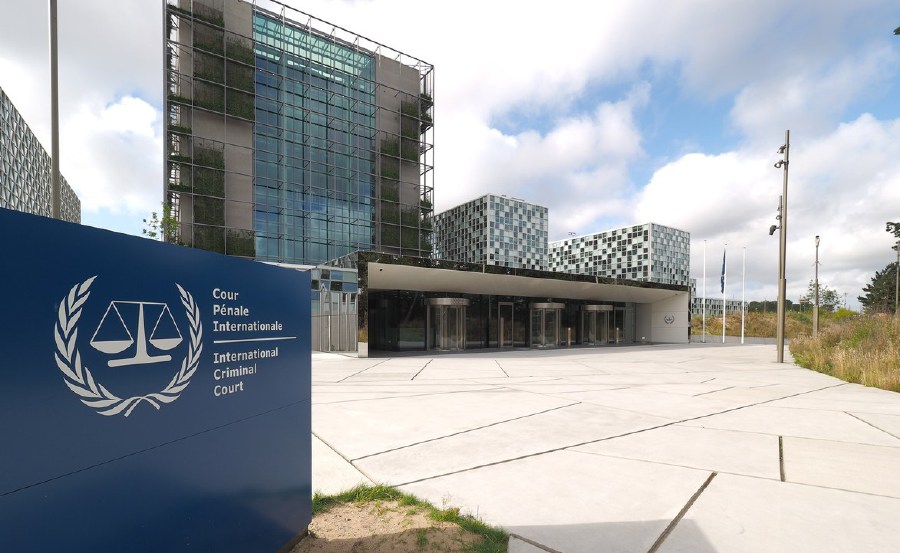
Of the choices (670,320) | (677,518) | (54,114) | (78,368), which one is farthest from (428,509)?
(670,320)

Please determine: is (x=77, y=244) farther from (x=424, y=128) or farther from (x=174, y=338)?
(x=424, y=128)

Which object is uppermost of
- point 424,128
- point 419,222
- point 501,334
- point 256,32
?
point 256,32

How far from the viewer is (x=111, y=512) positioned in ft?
6.32

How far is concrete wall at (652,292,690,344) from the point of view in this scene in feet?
101

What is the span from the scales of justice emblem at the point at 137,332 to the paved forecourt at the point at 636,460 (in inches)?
101

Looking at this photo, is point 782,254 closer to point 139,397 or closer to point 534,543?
point 534,543

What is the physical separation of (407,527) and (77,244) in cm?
285

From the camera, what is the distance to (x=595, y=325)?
30.2 meters

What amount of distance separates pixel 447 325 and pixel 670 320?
17.4 meters

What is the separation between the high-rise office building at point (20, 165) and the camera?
64.4 meters

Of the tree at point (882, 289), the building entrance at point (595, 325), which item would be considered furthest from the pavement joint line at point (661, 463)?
the tree at point (882, 289)

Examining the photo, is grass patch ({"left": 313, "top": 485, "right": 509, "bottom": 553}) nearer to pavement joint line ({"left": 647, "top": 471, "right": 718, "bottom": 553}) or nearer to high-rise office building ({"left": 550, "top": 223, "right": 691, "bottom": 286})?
pavement joint line ({"left": 647, "top": 471, "right": 718, "bottom": 553})

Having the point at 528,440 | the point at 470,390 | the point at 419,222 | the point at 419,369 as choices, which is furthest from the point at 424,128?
the point at 528,440

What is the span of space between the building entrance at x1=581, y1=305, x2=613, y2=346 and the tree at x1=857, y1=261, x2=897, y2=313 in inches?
1518
